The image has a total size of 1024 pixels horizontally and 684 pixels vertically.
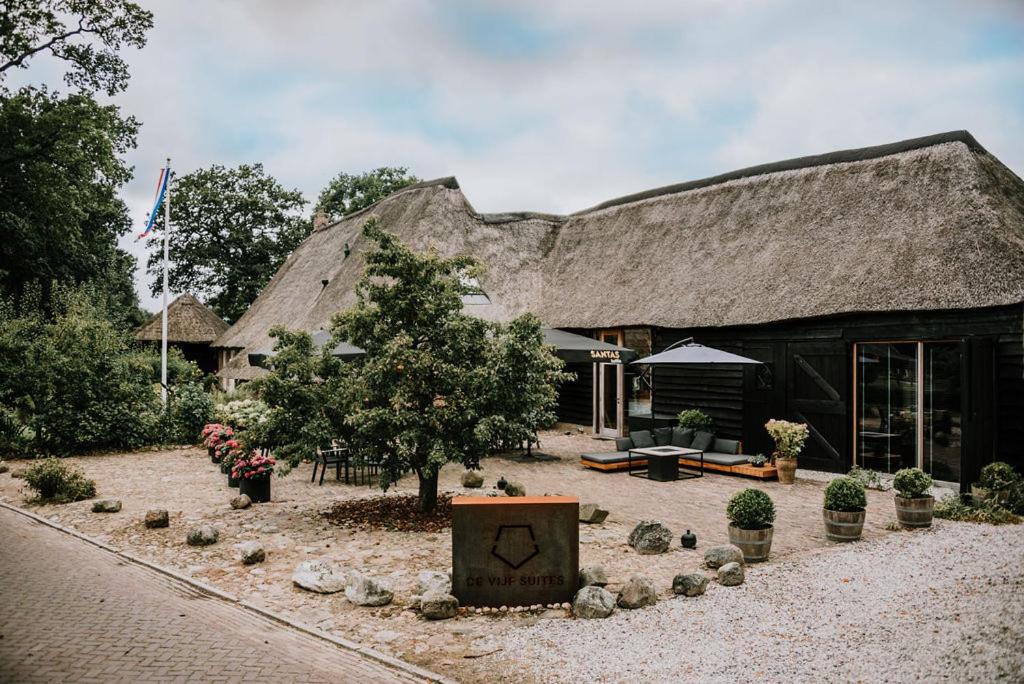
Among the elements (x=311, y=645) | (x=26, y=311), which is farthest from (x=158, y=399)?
(x=311, y=645)

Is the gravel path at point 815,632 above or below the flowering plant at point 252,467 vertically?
below

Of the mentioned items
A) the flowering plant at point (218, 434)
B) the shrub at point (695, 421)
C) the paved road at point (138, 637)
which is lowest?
the paved road at point (138, 637)

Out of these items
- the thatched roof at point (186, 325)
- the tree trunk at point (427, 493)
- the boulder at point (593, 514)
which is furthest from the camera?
the thatched roof at point (186, 325)

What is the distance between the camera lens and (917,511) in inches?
385

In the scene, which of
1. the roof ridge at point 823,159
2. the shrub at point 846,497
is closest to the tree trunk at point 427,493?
the shrub at point 846,497

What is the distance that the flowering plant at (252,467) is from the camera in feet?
37.8

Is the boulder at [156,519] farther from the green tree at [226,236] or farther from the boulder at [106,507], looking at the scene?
the green tree at [226,236]

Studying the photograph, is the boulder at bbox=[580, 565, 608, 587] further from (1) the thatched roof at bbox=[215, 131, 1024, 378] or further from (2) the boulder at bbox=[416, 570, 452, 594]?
(1) the thatched roof at bbox=[215, 131, 1024, 378]

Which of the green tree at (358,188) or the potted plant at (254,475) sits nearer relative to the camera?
the potted plant at (254,475)

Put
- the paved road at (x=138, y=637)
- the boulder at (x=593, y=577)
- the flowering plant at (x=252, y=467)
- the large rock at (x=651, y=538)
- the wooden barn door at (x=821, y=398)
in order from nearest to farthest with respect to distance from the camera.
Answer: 1. the paved road at (x=138, y=637)
2. the boulder at (x=593, y=577)
3. the large rock at (x=651, y=538)
4. the flowering plant at (x=252, y=467)
5. the wooden barn door at (x=821, y=398)

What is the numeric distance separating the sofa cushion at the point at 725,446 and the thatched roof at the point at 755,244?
2668 mm

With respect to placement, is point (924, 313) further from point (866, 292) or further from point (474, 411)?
point (474, 411)

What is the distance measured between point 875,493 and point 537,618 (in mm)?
8649

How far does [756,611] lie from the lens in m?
6.63
